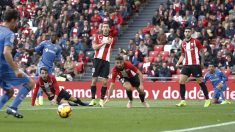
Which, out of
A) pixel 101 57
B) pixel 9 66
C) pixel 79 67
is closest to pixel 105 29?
pixel 101 57

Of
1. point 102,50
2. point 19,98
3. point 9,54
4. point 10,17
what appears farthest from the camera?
point 102,50

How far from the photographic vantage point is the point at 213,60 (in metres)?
29.8

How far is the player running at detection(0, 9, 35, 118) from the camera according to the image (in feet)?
43.1

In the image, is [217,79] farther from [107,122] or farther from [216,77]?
[107,122]

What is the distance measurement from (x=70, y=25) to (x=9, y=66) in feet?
75.9

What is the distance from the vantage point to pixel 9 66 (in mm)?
13695

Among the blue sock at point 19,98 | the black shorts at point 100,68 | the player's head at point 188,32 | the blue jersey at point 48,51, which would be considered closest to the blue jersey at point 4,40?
the blue sock at point 19,98

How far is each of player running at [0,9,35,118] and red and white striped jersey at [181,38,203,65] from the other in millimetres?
8959

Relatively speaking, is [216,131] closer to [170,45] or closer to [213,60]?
[213,60]

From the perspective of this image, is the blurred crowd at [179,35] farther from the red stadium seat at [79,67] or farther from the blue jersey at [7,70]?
the blue jersey at [7,70]

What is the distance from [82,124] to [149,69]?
18.7 metres

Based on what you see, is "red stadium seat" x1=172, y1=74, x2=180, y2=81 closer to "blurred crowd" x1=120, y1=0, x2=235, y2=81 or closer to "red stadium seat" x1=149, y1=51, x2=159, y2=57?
"blurred crowd" x1=120, y1=0, x2=235, y2=81

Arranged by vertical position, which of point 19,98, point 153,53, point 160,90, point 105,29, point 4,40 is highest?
point 4,40

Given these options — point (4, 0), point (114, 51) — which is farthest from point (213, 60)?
point (4, 0)
